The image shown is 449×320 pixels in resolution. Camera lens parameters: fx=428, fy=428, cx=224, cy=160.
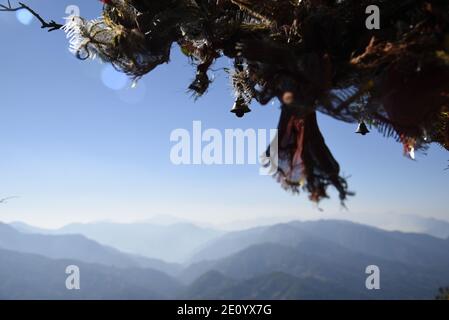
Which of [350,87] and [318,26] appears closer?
[350,87]

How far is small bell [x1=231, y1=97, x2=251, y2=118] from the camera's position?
240 inches

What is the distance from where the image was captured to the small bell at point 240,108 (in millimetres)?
6094

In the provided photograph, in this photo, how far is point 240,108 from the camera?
6176 millimetres

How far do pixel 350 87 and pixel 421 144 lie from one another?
107 cm

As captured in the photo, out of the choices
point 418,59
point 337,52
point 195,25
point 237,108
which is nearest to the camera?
Result: point 418,59

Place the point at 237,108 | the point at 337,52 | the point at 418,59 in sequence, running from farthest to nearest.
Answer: the point at 237,108, the point at 337,52, the point at 418,59

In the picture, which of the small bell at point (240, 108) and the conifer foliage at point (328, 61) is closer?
the conifer foliage at point (328, 61)

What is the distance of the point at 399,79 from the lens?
3.25m

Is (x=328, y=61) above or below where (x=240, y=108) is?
below

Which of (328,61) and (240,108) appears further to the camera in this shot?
(240,108)

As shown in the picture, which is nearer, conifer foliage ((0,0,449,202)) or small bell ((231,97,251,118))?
conifer foliage ((0,0,449,202))

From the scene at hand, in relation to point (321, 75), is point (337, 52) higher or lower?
higher
